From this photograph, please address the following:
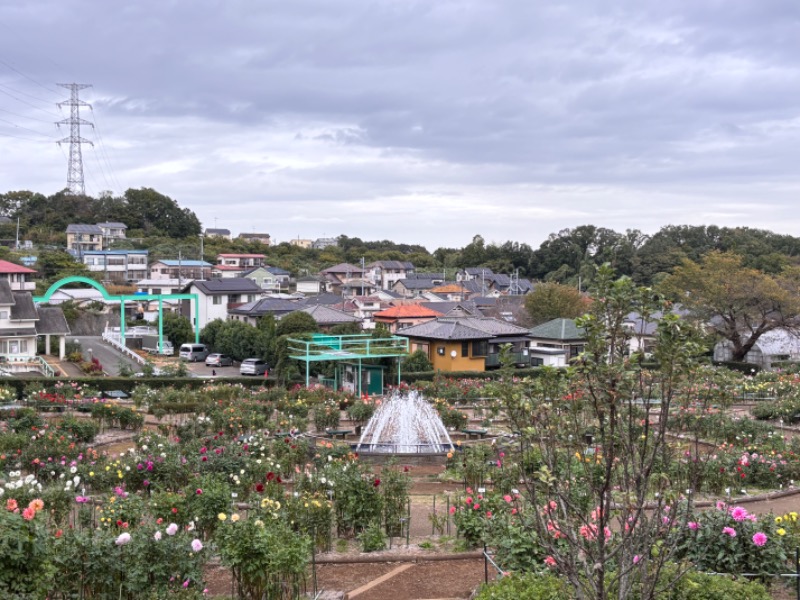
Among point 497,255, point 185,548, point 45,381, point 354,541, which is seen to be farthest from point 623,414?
point 497,255

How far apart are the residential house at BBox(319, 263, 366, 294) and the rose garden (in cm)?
5449

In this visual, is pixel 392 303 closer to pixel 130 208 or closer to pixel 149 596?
pixel 130 208

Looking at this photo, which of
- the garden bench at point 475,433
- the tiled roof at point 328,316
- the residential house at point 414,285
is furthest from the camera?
the residential house at point 414,285

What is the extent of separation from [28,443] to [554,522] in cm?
1039

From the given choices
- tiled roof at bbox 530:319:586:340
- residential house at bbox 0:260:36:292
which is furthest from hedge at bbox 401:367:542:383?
residential house at bbox 0:260:36:292

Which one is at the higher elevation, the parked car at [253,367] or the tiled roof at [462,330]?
the tiled roof at [462,330]

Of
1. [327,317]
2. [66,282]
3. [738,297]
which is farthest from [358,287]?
[738,297]

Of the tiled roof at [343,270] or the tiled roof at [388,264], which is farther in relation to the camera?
the tiled roof at [388,264]

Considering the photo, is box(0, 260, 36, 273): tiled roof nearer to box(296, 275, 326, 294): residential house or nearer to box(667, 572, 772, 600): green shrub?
box(296, 275, 326, 294): residential house

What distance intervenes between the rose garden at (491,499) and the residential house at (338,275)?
54.5 m

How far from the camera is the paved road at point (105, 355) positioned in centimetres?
3395

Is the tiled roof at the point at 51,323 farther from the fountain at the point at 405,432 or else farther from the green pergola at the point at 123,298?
the fountain at the point at 405,432

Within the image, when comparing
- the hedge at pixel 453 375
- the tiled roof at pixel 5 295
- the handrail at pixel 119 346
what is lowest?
the handrail at pixel 119 346

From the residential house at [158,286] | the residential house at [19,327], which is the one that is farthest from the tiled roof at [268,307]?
the residential house at [158,286]
